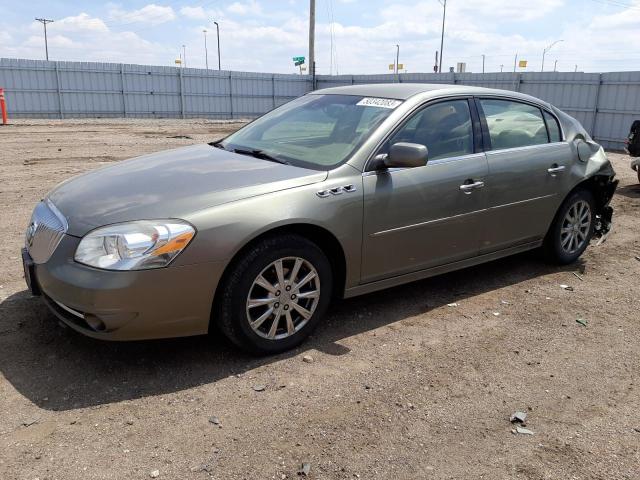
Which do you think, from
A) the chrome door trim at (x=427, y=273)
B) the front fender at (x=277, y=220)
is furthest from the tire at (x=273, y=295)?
the chrome door trim at (x=427, y=273)

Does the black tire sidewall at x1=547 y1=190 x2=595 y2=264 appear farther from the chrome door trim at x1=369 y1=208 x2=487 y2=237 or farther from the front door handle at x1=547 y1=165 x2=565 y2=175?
the chrome door trim at x1=369 y1=208 x2=487 y2=237

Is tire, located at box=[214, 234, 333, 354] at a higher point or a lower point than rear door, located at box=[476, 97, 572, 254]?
lower

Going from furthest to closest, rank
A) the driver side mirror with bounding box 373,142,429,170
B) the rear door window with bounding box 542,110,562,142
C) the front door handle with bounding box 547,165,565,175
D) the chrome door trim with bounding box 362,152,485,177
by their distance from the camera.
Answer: the rear door window with bounding box 542,110,562,142, the front door handle with bounding box 547,165,565,175, the chrome door trim with bounding box 362,152,485,177, the driver side mirror with bounding box 373,142,429,170

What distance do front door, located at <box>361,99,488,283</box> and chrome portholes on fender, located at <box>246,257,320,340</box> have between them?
0.46 m

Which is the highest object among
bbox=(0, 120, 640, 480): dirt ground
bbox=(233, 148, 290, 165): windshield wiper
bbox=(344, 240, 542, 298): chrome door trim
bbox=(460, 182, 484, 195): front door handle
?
bbox=(233, 148, 290, 165): windshield wiper

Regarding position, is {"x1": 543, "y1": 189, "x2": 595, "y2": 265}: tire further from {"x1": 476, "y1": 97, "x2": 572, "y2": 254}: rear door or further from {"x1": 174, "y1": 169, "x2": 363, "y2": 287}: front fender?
{"x1": 174, "y1": 169, "x2": 363, "y2": 287}: front fender

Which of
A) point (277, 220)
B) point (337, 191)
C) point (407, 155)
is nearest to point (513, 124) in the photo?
point (407, 155)

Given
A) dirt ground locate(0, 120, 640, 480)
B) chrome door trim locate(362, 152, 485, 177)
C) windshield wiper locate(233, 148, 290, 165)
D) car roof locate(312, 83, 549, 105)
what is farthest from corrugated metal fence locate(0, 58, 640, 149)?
windshield wiper locate(233, 148, 290, 165)

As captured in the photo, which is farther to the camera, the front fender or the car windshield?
the car windshield

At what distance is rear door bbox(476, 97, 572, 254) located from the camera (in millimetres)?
4566

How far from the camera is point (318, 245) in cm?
371

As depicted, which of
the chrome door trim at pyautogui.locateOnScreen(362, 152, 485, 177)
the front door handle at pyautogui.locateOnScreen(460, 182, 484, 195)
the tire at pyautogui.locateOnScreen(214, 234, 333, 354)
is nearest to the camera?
the tire at pyautogui.locateOnScreen(214, 234, 333, 354)

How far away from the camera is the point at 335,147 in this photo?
398cm

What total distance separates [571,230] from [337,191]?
2.94 meters
